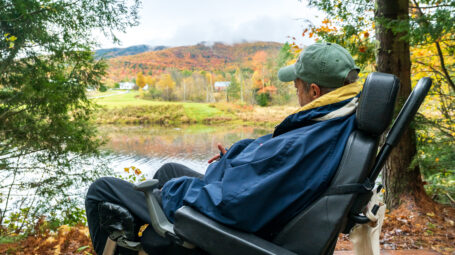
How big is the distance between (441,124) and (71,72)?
4.96 metres

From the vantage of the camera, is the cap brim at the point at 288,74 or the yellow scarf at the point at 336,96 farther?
the cap brim at the point at 288,74

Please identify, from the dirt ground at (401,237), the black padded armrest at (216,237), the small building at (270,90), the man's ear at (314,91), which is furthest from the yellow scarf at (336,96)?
the small building at (270,90)

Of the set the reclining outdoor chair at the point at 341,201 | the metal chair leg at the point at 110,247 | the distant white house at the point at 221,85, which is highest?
the reclining outdoor chair at the point at 341,201

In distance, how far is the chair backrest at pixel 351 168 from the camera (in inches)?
37.0

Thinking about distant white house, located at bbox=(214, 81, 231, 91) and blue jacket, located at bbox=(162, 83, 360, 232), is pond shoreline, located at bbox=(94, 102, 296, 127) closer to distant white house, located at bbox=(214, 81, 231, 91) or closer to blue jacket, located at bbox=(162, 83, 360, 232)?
distant white house, located at bbox=(214, 81, 231, 91)

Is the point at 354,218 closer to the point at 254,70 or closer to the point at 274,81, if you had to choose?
the point at 274,81

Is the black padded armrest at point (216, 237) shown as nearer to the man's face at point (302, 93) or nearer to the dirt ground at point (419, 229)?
the man's face at point (302, 93)

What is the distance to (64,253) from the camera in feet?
8.24

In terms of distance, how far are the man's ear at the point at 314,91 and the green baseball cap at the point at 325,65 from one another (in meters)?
0.02

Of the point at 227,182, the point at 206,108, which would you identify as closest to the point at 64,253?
the point at 227,182

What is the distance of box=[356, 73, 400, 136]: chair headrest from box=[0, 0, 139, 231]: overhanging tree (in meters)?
3.82

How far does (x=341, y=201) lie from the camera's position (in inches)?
37.5

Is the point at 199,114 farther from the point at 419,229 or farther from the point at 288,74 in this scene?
the point at 288,74

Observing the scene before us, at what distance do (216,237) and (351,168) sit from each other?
49cm
